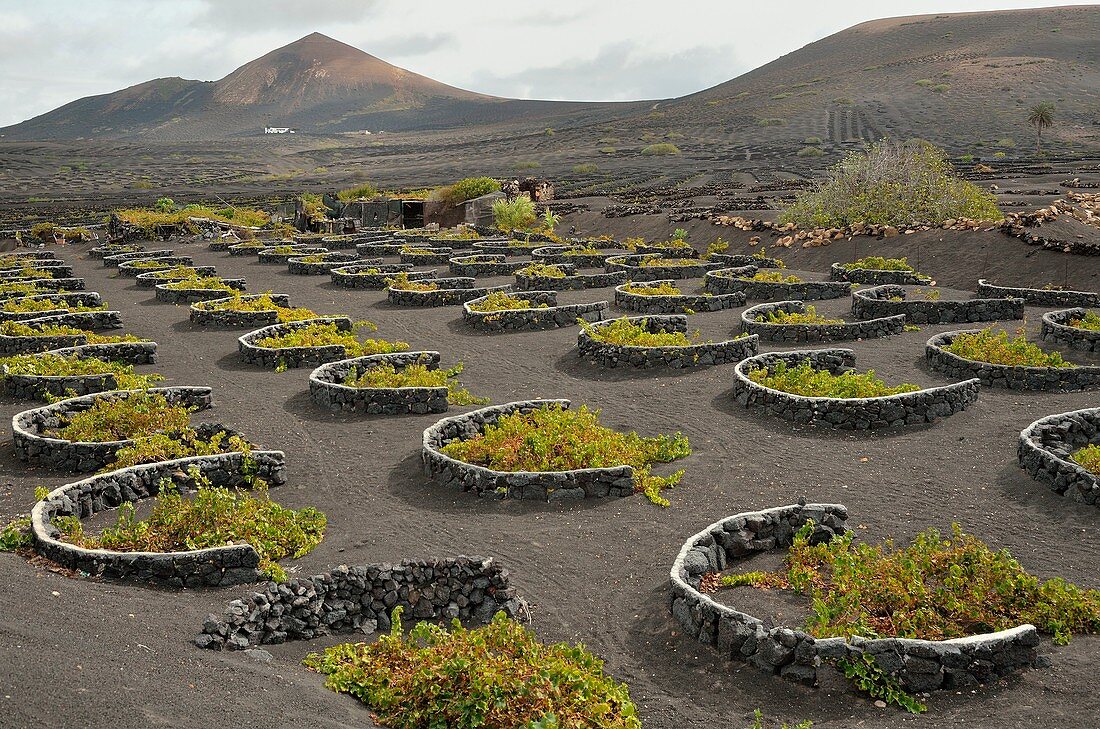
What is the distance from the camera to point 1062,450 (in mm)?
14117

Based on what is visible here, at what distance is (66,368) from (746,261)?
81.9ft

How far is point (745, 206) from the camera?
53531 mm

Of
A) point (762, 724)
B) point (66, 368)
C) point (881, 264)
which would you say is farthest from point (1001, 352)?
point (66, 368)

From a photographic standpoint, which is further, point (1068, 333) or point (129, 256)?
point (129, 256)

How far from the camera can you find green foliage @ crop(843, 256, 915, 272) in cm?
3347

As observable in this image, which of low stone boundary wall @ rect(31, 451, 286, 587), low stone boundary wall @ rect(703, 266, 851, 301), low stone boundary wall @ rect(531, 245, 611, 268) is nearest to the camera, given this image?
low stone boundary wall @ rect(31, 451, 286, 587)

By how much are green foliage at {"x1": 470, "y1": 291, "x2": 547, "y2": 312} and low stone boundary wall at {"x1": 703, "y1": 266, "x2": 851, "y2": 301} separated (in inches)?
256

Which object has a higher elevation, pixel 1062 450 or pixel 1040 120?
pixel 1040 120

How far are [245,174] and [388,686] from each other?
13425 centimetres

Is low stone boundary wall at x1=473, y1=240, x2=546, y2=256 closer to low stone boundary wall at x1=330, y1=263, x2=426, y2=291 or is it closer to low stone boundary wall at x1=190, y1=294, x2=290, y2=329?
low stone boundary wall at x1=330, y1=263, x2=426, y2=291

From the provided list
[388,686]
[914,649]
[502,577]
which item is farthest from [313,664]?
[914,649]

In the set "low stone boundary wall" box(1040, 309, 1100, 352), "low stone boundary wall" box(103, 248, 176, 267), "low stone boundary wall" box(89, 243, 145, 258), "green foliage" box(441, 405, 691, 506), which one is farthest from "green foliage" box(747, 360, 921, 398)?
"low stone boundary wall" box(89, 243, 145, 258)

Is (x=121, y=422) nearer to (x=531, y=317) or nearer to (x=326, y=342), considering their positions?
(x=326, y=342)

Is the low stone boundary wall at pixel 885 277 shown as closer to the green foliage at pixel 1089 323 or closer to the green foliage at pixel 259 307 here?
the green foliage at pixel 1089 323
